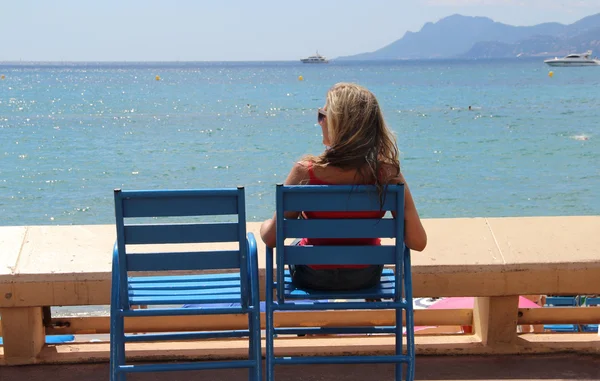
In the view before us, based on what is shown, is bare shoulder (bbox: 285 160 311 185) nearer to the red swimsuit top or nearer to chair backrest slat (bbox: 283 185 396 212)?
the red swimsuit top

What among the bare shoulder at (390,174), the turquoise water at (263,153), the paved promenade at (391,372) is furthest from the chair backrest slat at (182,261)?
the turquoise water at (263,153)

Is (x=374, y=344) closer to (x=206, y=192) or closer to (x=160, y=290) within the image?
(x=160, y=290)

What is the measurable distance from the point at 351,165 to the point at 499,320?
1235mm

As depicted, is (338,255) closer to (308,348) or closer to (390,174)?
(390,174)

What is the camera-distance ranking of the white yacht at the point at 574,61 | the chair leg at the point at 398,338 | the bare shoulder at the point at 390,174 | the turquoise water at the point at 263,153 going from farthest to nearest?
1. the white yacht at the point at 574,61
2. the turquoise water at the point at 263,153
3. the chair leg at the point at 398,338
4. the bare shoulder at the point at 390,174

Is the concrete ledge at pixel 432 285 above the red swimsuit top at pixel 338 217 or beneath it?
beneath

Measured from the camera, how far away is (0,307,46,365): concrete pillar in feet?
11.2

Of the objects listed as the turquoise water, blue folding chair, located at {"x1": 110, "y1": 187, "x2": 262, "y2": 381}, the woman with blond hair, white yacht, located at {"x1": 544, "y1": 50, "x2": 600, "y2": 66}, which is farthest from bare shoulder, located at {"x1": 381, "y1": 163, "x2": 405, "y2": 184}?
white yacht, located at {"x1": 544, "y1": 50, "x2": 600, "y2": 66}

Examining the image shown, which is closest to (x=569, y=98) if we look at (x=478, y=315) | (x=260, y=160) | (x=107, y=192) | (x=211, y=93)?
(x=211, y=93)

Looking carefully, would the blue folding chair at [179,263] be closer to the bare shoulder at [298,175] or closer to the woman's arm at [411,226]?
the bare shoulder at [298,175]

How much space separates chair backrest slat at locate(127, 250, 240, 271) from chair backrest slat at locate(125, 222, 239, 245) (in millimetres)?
63

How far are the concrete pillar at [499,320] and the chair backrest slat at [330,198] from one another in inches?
45.1

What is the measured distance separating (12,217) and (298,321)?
15660 mm

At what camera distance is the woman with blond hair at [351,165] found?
2.75 meters
